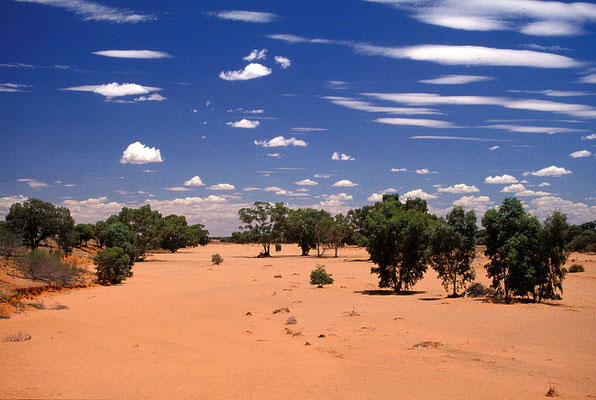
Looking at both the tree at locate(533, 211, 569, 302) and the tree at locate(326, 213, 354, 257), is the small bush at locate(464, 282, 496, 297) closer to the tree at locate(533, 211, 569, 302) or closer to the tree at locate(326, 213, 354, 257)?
the tree at locate(533, 211, 569, 302)

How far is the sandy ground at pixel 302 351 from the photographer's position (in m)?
9.73

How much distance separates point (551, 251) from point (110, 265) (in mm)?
29481

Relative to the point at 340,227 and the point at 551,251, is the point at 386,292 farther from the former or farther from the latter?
the point at 340,227

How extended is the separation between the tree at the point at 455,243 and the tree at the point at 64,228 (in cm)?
4114

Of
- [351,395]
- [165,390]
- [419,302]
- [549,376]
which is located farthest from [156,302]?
[549,376]

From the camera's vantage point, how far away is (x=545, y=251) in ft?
73.9

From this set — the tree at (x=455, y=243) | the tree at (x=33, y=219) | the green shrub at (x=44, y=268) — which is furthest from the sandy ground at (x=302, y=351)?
the tree at (x=33, y=219)

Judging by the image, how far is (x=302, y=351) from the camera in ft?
44.1

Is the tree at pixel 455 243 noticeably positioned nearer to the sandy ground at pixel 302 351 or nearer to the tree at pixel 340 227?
the sandy ground at pixel 302 351

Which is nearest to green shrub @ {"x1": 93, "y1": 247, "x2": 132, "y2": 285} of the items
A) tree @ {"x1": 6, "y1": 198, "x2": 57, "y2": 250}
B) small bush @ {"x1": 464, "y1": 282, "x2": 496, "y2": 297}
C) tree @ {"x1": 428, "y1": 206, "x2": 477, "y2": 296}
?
tree @ {"x1": 6, "y1": 198, "x2": 57, "y2": 250}

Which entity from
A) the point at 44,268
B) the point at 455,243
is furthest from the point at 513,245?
the point at 44,268

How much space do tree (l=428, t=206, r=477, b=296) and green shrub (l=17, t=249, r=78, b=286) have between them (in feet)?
77.4

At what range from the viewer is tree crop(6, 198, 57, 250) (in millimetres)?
47562

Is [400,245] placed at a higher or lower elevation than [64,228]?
lower
